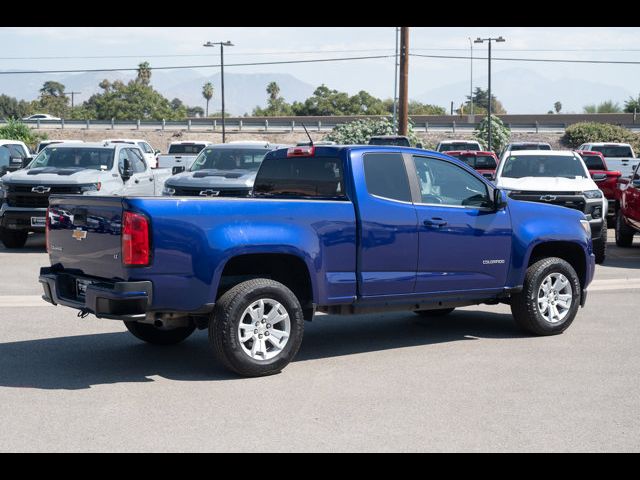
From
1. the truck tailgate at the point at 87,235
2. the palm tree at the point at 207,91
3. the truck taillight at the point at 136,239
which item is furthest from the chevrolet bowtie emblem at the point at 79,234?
the palm tree at the point at 207,91

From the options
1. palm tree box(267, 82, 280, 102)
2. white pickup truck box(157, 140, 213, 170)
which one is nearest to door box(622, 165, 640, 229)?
white pickup truck box(157, 140, 213, 170)

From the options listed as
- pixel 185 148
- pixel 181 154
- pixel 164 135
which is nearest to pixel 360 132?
pixel 185 148

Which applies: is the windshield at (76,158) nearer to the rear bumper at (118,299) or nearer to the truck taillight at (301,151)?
the truck taillight at (301,151)

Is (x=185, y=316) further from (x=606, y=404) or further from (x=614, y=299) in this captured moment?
(x=614, y=299)

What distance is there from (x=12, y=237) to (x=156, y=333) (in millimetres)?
9987

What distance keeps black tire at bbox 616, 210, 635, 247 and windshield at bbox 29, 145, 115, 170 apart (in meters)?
9.60

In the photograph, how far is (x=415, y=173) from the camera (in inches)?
357

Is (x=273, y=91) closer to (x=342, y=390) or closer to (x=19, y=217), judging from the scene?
(x=19, y=217)

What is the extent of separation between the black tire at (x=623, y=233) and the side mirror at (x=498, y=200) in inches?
389

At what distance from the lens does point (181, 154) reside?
1539 inches

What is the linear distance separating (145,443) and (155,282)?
178 centimetres

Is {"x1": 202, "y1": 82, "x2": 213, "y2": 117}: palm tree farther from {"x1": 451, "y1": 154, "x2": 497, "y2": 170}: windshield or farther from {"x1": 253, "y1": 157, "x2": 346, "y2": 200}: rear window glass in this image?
{"x1": 253, "y1": 157, "x2": 346, "y2": 200}: rear window glass

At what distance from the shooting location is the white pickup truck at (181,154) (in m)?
37.4
